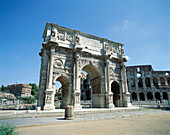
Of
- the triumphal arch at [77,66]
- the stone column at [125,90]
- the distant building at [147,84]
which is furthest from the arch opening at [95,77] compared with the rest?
the distant building at [147,84]

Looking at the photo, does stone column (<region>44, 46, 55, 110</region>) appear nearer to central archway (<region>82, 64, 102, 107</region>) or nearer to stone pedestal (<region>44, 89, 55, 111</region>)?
stone pedestal (<region>44, 89, 55, 111</region>)

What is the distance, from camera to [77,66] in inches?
553

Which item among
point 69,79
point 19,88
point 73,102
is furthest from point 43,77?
point 19,88

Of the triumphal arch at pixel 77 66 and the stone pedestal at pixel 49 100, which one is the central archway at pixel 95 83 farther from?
the stone pedestal at pixel 49 100

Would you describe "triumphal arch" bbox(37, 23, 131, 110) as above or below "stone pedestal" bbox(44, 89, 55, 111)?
above

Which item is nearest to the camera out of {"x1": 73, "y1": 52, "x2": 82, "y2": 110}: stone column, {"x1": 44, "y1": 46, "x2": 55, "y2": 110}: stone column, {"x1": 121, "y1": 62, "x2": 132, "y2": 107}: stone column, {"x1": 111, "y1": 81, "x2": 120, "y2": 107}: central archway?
{"x1": 44, "y1": 46, "x2": 55, "y2": 110}: stone column

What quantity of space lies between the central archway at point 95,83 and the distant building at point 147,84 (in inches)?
→ 1107

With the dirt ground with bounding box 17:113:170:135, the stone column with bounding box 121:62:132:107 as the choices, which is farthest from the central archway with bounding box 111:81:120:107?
the dirt ground with bounding box 17:113:170:135

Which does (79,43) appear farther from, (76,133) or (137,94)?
(137,94)

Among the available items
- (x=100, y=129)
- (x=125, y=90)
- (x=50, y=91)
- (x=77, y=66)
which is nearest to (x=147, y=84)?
(x=125, y=90)

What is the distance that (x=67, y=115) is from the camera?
714 centimetres

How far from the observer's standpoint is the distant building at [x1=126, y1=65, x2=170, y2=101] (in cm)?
3875

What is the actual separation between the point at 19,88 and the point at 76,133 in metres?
75.8

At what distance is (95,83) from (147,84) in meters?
34.6
